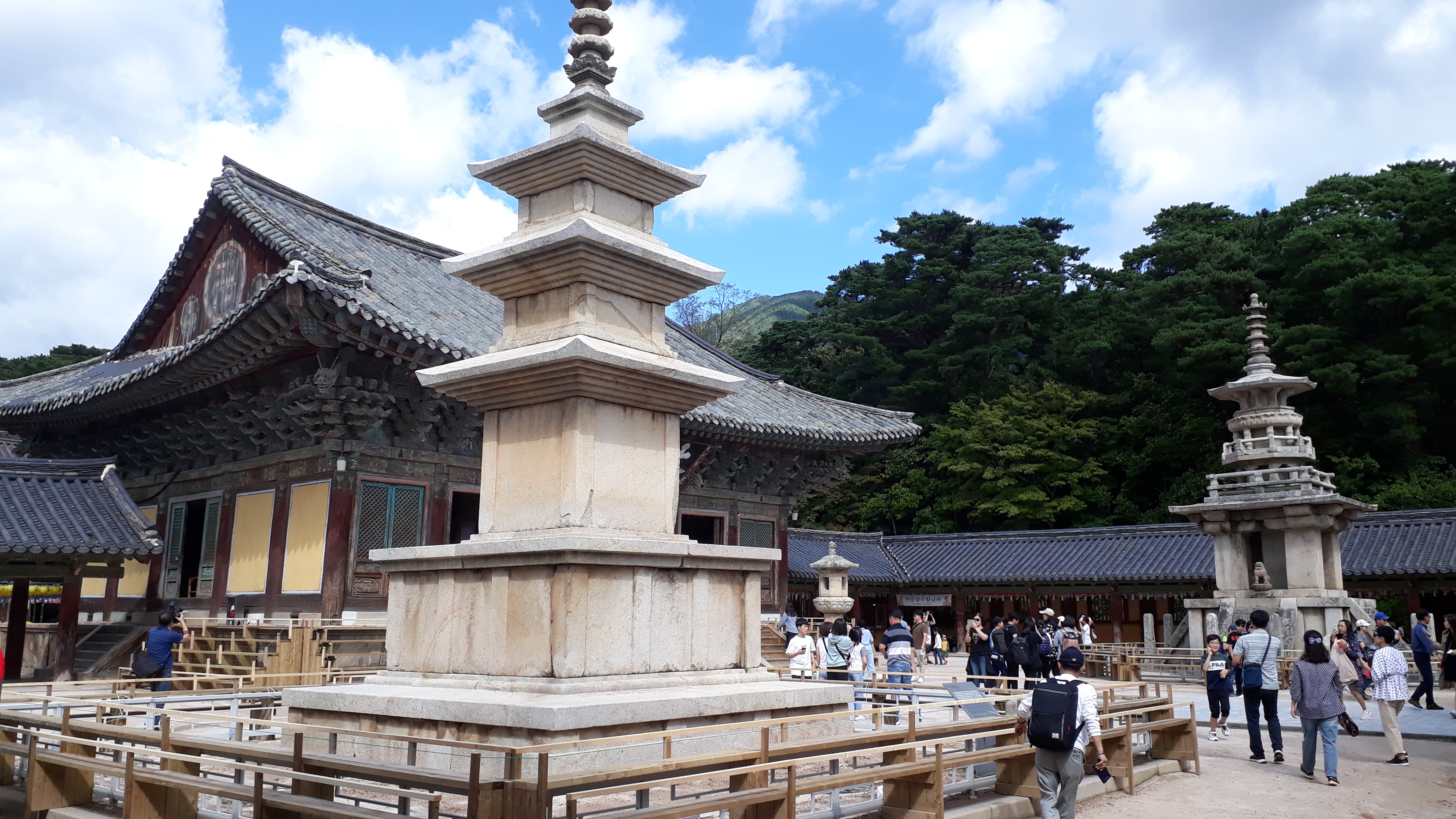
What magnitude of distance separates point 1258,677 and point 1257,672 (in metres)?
0.06

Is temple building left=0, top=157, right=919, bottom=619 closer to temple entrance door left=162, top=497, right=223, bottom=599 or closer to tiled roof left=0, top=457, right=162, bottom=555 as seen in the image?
temple entrance door left=162, top=497, right=223, bottom=599

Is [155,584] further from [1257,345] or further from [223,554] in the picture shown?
[1257,345]

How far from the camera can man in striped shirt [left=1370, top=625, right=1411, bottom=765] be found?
1239 centimetres

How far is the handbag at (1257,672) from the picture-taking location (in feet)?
40.9

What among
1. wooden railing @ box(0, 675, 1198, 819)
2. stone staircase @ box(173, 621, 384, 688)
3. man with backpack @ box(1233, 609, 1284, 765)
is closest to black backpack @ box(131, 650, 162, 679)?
stone staircase @ box(173, 621, 384, 688)

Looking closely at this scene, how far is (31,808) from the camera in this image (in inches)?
310

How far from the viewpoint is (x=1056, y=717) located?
7.36 m

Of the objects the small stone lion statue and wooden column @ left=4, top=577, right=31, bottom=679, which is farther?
the small stone lion statue

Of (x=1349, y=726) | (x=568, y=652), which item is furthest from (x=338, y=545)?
(x=1349, y=726)

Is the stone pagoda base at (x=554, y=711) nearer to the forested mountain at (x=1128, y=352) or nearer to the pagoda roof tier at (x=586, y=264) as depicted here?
the pagoda roof tier at (x=586, y=264)

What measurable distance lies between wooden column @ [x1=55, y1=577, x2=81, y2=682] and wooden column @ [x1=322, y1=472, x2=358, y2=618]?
3.72m

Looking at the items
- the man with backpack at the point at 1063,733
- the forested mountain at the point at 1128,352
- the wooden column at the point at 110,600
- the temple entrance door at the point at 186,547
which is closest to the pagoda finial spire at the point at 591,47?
the man with backpack at the point at 1063,733

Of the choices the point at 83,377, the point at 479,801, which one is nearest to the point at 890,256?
the point at 83,377

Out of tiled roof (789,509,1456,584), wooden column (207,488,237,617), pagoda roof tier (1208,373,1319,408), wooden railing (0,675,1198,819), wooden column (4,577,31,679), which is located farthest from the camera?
tiled roof (789,509,1456,584)
